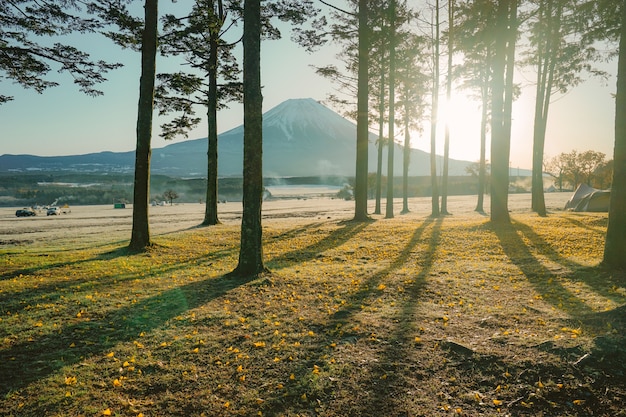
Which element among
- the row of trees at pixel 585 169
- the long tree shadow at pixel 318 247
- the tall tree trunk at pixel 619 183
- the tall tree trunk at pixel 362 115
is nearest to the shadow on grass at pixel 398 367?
the long tree shadow at pixel 318 247

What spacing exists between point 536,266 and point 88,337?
9.05 metres

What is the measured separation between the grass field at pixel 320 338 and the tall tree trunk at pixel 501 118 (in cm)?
425

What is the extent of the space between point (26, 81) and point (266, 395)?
12759mm

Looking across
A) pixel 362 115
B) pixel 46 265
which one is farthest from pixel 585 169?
pixel 46 265

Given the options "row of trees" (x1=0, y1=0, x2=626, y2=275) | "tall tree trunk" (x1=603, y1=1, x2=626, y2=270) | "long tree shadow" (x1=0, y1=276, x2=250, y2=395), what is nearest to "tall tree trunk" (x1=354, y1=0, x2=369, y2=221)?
"row of trees" (x1=0, y1=0, x2=626, y2=275)

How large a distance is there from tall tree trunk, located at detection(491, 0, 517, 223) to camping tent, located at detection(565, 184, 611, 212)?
9.87 meters

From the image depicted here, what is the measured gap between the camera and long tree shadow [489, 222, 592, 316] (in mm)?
5916

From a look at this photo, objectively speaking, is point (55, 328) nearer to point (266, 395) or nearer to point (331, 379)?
point (266, 395)

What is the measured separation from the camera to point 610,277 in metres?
7.06

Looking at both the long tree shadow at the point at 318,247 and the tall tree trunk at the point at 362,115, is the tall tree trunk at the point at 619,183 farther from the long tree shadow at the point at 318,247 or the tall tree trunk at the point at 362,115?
the tall tree trunk at the point at 362,115

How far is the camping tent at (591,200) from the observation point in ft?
63.7

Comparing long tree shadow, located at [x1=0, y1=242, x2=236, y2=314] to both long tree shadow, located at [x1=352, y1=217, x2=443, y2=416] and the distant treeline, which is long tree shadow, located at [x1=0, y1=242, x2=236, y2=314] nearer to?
long tree shadow, located at [x1=352, y1=217, x2=443, y2=416]

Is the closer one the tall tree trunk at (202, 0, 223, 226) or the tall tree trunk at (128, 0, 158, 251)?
the tall tree trunk at (128, 0, 158, 251)

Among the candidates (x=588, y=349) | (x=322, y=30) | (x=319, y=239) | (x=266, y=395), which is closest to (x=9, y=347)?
(x=266, y=395)
